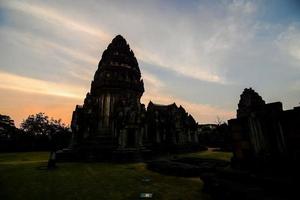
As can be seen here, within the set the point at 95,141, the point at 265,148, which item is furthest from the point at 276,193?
the point at 95,141

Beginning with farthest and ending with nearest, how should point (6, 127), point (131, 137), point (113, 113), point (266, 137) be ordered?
point (6, 127)
point (113, 113)
point (131, 137)
point (266, 137)

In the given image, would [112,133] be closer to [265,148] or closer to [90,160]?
[90,160]

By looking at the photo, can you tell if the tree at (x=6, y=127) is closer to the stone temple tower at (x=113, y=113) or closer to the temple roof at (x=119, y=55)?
the stone temple tower at (x=113, y=113)

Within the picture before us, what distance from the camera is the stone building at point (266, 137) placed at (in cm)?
445

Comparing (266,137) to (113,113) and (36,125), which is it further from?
(36,125)

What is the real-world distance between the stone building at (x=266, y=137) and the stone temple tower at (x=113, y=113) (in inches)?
454

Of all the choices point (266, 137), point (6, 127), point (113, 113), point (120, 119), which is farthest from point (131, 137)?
point (6, 127)

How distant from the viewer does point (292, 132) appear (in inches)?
176

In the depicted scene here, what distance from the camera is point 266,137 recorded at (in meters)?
5.02

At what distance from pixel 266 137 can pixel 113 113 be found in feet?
55.4

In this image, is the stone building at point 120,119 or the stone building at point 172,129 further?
the stone building at point 172,129

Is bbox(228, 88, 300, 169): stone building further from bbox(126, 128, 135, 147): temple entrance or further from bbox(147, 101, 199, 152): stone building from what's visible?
bbox(147, 101, 199, 152): stone building

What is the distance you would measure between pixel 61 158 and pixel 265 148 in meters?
17.4

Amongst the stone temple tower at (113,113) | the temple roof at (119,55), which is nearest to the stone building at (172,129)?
the stone temple tower at (113,113)
